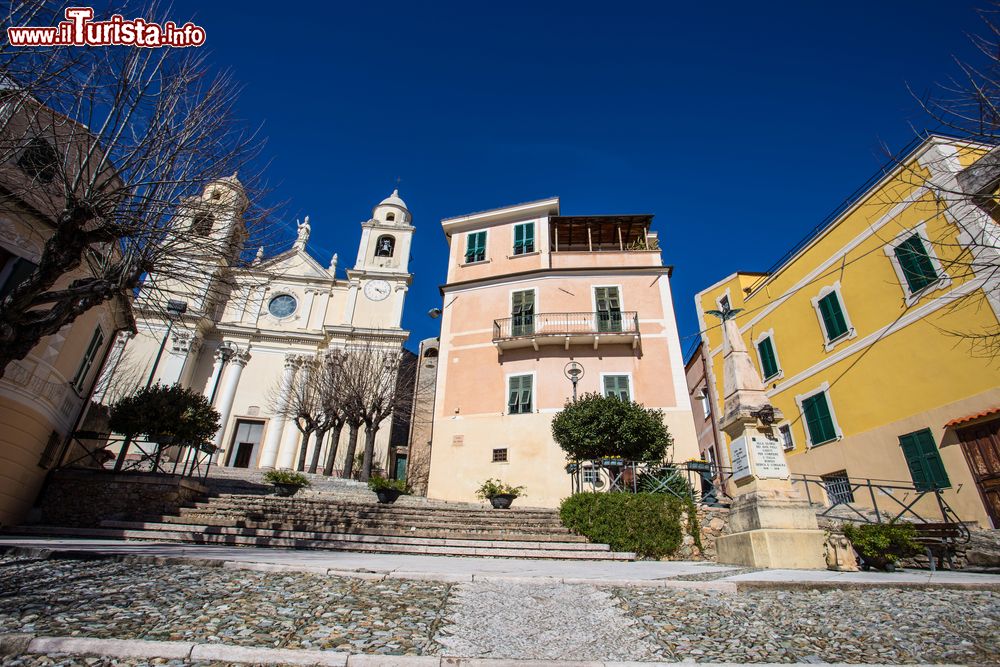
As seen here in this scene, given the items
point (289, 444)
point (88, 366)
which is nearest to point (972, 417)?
A: point (88, 366)

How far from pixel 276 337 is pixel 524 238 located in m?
18.1

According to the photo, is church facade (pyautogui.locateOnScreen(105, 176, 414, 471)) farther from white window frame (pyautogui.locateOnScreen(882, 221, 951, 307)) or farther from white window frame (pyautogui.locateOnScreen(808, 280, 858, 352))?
white window frame (pyautogui.locateOnScreen(882, 221, 951, 307))

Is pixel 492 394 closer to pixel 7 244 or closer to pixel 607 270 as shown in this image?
pixel 607 270

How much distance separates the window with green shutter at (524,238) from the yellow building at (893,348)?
32.0 feet

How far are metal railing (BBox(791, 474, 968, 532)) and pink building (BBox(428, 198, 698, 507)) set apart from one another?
3955 mm

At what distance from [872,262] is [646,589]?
14.1 metres

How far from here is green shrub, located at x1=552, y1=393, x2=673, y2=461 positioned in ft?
43.1

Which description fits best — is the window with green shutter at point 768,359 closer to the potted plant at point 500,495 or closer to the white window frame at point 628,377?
the white window frame at point 628,377

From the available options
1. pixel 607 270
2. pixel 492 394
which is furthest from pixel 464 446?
pixel 607 270

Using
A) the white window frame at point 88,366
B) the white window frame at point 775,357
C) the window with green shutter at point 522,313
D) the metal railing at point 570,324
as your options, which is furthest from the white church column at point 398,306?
the white window frame at point 775,357

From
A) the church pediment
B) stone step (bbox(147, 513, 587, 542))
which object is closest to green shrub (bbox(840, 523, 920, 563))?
stone step (bbox(147, 513, 587, 542))

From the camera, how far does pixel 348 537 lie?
28.5 feet

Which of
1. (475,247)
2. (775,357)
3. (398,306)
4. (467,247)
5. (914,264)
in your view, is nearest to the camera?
(914,264)

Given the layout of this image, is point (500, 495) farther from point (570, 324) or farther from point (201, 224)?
point (201, 224)
